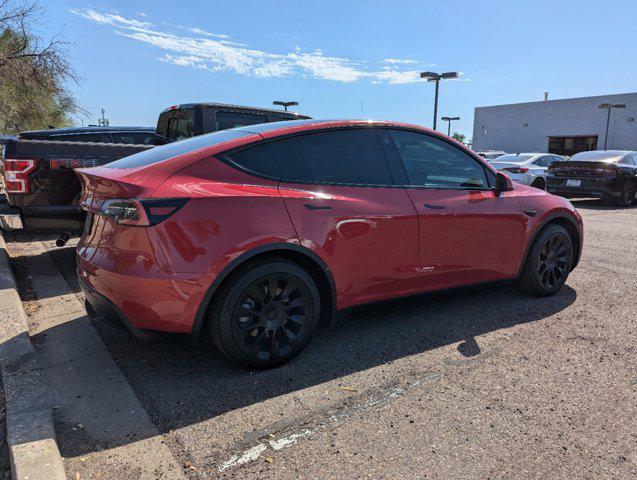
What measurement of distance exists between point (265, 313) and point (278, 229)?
22.1 inches

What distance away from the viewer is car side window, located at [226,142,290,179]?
3102 millimetres

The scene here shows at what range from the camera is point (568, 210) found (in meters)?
4.73

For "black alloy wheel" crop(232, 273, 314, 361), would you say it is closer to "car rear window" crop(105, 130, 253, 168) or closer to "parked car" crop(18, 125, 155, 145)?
"car rear window" crop(105, 130, 253, 168)

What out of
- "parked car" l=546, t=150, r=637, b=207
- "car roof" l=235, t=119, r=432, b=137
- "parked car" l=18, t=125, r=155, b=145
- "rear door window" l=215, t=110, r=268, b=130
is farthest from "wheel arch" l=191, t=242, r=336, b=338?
"parked car" l=546, t=150, r=637, b=207

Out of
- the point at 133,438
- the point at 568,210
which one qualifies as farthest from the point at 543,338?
the point at 133,438

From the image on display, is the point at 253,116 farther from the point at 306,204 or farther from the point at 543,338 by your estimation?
the point at 543,338

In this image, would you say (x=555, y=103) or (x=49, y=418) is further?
(x=555, y=103)

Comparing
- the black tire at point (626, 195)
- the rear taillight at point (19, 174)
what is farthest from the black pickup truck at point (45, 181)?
the black tire at point (626, 195)

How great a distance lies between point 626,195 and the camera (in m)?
12.9

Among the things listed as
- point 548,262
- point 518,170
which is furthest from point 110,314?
point 518,170

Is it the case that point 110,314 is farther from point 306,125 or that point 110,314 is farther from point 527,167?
point 527,167

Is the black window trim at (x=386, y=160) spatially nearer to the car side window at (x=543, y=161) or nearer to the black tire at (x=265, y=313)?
the black tire at (x=265, y=313)

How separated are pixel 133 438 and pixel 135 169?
5.27 ft

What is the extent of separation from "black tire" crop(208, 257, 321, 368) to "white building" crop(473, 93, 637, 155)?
44041mm
